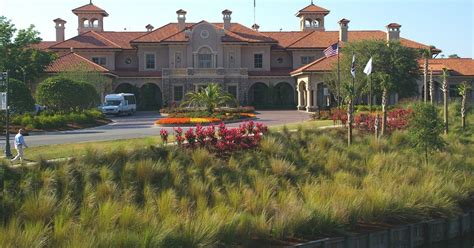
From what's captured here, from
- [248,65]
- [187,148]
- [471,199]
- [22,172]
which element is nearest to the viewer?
[22,172]

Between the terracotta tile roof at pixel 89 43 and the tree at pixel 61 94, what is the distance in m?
20.2

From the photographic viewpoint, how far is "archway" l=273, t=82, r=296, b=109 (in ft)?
175

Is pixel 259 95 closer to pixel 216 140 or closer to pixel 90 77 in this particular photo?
pixel 90 77

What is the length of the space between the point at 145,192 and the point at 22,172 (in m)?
3.03

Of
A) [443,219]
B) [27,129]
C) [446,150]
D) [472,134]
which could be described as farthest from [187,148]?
[472,134]

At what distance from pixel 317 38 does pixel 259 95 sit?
8.74 meters

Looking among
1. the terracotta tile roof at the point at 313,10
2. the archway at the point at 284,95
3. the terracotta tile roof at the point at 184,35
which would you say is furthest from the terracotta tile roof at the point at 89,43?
the terracotta tile roof at the point at 313,10

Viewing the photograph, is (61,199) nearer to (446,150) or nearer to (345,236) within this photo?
(345,236)

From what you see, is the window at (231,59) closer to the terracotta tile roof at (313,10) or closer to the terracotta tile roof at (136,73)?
the terracotta tile roof at (136,73)

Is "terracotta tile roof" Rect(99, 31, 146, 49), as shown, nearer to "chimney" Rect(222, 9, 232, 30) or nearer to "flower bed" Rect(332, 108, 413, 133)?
"chimney" Rect(222, 9, 232, 30)

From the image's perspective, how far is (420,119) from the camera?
1961 cm

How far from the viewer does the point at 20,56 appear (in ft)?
149

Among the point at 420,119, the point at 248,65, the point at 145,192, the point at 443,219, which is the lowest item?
the point at 443,219

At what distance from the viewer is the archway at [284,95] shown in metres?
53.3
